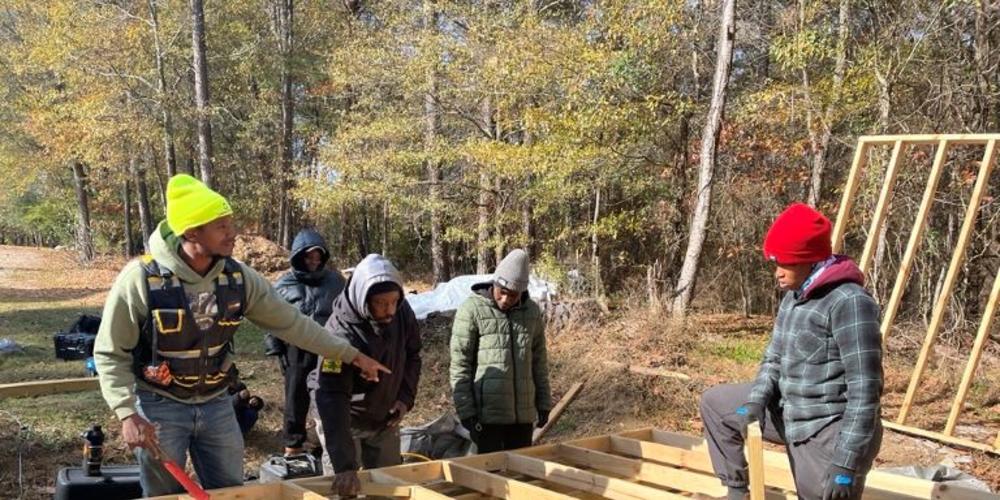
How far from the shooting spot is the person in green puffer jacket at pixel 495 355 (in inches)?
152

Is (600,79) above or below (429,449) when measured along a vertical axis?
above

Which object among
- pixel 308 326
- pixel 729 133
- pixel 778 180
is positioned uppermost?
pixel 729 133

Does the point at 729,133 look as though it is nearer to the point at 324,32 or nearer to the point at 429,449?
the point at 429,449

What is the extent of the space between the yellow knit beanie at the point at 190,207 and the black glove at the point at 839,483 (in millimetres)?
2222

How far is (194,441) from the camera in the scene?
2.85 m

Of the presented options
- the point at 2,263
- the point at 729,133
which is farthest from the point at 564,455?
the point at 2,263

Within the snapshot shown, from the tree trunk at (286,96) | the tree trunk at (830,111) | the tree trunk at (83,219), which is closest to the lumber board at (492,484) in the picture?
the tree trunk at (830,111)

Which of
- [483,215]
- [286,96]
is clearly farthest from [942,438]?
[286,96]

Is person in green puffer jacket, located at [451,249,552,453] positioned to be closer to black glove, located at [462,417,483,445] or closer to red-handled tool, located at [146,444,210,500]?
black glove, located at [462,417,483,445]

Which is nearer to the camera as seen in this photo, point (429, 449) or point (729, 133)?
point (429, 449)

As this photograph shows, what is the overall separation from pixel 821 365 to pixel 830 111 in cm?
779

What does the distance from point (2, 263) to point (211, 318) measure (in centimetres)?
2434

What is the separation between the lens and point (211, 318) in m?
2.71

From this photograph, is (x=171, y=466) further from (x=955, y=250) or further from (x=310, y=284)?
(x=955, y=250)
